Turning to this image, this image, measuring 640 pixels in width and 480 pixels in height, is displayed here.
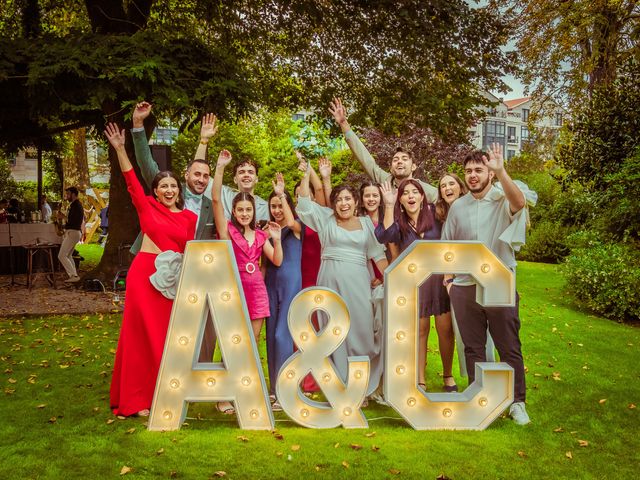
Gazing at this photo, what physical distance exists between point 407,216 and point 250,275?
1.64 metres

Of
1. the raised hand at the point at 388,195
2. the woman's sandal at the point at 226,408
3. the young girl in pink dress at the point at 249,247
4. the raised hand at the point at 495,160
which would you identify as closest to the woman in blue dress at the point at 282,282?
the young girl in pink dress at the point at 249,247

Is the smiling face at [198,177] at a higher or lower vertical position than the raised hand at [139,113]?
lower

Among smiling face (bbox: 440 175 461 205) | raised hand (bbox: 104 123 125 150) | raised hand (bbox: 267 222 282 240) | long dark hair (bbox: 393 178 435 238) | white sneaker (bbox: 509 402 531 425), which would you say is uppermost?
raised hand (bbox: 104 123 125 150)

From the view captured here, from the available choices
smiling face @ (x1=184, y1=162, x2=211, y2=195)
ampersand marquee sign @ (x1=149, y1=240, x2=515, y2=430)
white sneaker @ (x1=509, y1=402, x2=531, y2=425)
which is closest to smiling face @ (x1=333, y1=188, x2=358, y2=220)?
ampersand marquee sign @ (x1=149, y1=240, x2=515, y2=430)

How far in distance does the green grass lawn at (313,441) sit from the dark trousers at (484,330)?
0.52m

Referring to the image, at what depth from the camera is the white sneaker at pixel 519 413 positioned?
566 centimetres

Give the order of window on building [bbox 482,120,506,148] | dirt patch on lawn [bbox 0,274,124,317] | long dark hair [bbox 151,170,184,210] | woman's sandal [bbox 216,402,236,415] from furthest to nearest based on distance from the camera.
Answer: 1. window on building [bbox 482,120,506,148]
2. dirt patch on lawn [bbox 0,274,124,317]
3. woman's sandal [bbox 216,402,236,415]
4. long dark hair [bbox 151,170,184,210]

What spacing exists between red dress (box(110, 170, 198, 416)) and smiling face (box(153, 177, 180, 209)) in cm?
6

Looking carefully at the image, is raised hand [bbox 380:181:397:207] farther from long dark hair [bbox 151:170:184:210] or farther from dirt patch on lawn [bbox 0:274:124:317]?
dirt patch on lawn [bbox 0:274:124:317]

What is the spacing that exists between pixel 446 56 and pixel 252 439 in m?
10.6

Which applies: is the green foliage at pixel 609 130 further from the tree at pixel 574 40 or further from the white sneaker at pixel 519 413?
the white sneaker at pixel 519 413

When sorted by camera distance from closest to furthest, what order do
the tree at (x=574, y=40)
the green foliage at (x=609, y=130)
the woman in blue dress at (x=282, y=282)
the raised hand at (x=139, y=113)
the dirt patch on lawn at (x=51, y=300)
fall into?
the raised hand at (x=139, y=113)
the woman in blue dress at (x=282, y=282)
the dirt patch on lawn at (x=51, y=300)
the green foliage at (x=609, y=130)
the tree at (x=574, y=40)

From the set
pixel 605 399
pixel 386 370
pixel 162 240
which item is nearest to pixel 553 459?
pixel 386 370

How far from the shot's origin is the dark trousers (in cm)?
562
